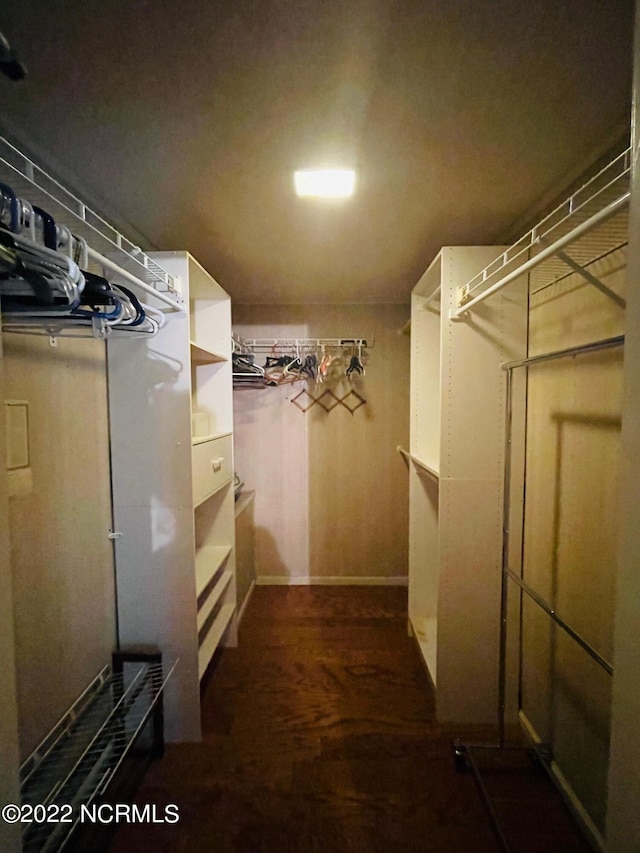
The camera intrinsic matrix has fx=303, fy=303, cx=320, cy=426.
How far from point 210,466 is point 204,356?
610mm

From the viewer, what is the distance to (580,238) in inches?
34.7

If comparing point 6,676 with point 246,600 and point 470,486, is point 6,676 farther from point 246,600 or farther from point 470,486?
point 246,600

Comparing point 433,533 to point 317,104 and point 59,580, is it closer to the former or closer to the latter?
point 59,580

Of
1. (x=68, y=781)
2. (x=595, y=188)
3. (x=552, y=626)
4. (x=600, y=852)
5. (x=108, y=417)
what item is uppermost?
(x=595, y=188)

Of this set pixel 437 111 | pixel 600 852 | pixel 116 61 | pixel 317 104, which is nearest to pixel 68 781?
pixel 600 852

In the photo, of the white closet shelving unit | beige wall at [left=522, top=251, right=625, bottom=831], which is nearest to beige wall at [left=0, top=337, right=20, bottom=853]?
the white closet shelving unit

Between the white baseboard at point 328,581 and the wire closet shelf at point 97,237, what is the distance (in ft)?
7.62

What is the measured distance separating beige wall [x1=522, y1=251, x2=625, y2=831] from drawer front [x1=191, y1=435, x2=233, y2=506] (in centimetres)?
152

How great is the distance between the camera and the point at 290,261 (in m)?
1.80

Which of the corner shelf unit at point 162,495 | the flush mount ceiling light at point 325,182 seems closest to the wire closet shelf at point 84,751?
the corner shelf unit at point 162,495

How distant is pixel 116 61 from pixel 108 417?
1117mm

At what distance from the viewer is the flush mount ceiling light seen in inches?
43.1

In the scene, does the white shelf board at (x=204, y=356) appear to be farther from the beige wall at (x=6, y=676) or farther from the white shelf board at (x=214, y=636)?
the white shelf board at (x=214, y=636)

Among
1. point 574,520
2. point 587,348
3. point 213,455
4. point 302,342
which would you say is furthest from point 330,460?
point 587,348
